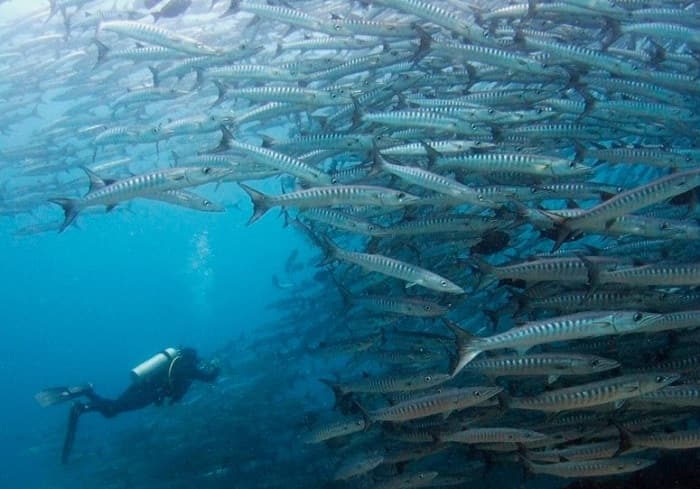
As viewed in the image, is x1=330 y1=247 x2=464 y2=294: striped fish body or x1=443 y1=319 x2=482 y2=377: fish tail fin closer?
x1=443 y1=319 x2=482 y2=377: fish tail fin

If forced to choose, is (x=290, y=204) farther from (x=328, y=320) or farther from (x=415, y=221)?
(x=328, y=320)

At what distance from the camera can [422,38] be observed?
289 inches

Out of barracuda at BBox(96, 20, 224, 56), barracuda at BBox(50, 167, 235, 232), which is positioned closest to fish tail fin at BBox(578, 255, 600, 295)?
barracuda at BBox(50, 167, 235, 232)

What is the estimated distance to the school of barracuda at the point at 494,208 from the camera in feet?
17.8

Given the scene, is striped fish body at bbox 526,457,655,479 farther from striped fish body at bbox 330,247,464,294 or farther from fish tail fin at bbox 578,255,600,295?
striped fish body at bbox 330,247,464,294

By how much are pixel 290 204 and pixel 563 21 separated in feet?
16.4

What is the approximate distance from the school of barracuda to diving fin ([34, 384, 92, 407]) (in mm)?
6997

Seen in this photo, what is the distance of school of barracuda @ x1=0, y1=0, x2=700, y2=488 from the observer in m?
5.42

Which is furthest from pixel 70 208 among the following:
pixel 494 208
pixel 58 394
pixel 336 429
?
pixel 58 394

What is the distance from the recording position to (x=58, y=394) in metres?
13.5

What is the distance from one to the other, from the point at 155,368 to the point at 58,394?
2.69 metres

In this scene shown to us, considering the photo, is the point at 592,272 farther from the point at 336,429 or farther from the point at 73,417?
the point at 73,417

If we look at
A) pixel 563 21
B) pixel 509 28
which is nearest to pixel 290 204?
pixel 509 28

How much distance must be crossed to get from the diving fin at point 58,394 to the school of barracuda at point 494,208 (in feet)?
23.0
